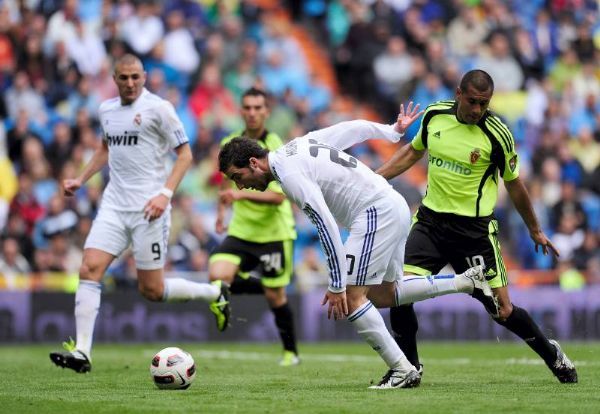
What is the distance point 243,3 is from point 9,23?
15.6 ft

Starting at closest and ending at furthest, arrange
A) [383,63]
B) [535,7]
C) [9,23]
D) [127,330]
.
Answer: [127,330]
[9,23]
[383,63]
[535,7]

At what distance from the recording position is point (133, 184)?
39.2 ft

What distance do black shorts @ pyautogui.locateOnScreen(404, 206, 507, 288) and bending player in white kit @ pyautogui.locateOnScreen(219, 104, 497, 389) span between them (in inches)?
12.1

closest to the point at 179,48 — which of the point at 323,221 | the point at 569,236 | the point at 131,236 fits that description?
the point at 569,236

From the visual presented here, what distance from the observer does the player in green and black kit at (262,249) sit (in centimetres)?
1343

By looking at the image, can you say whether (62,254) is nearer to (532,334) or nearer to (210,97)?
Result: (210,97)

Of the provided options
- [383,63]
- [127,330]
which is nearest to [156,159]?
[127,330]

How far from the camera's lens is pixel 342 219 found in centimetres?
972

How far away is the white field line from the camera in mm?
13328

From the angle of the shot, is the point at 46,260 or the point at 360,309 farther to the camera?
the point at 46,260

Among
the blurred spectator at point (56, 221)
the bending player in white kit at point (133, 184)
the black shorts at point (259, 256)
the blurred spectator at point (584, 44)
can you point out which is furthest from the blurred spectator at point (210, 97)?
the bending player in white kit at point (133, 184)

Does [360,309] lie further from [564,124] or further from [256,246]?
[564,124]

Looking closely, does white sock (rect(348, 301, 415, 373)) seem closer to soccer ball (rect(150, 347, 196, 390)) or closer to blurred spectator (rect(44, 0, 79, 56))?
soccer ball (rect(150, 347, 196, 390))

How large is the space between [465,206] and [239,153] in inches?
88.4
